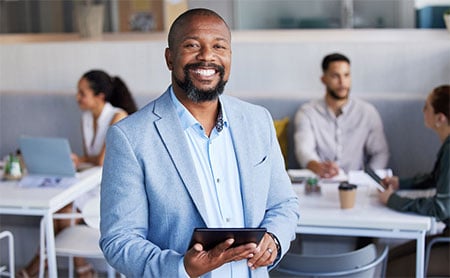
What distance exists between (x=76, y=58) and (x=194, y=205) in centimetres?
312

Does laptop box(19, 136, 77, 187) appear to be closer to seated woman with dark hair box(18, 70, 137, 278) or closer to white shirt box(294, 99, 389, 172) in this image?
seated woman with dark hair box(18, 70, 137, 278)

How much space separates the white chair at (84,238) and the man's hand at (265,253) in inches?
55.9

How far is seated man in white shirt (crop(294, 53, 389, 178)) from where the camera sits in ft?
12.4

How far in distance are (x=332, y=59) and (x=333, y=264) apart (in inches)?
58.6

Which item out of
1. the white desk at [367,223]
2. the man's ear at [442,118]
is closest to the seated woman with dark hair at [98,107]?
the white desk at [367,223]

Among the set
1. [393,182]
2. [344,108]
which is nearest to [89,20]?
[344,108]

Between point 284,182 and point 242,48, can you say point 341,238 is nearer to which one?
point 242,48

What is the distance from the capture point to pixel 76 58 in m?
4.49

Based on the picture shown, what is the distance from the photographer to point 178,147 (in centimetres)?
159

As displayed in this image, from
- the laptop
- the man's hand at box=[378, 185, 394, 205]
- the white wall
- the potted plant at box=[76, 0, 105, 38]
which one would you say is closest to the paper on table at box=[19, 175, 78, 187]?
the laptop

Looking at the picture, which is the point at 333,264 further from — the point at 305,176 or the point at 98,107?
the point at 98,107

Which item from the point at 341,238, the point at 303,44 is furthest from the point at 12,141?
the point at 341,238

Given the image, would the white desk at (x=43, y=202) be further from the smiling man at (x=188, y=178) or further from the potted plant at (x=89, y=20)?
the potted plant at (x=89, y=20)

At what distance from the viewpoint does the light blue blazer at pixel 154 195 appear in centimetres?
154
